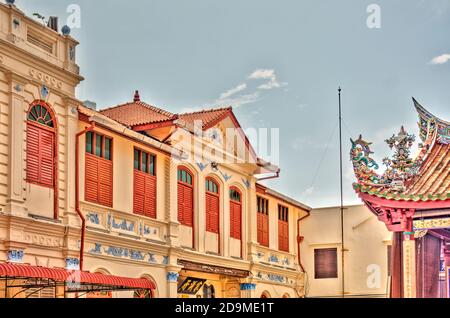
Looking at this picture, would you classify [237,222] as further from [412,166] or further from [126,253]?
[412,166]

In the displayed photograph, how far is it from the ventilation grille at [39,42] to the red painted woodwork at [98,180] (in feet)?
8.99

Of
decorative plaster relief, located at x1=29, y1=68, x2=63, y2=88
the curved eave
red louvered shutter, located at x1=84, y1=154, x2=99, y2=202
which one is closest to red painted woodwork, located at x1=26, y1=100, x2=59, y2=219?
decorative plaster relief, located at x1=29, y1=68, x2=63, y2=88

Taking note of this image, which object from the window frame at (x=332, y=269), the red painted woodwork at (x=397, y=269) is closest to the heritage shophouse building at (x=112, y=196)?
the window frame at (x=332, y=269)

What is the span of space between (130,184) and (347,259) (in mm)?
13318

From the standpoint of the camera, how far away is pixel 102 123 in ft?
64.5

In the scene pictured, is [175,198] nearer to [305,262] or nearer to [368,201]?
[368,201]

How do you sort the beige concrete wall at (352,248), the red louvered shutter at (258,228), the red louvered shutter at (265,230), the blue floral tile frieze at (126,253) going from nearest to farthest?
the blue floral tile frieze at (126,253)
the red louvered shutter at (258,228)
the red louvered shutter at (265,230)
the beige concrete wall at (352,248)

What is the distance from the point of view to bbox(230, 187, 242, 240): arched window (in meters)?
26.5

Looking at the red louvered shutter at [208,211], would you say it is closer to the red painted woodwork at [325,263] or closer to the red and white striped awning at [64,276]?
the red and white striped awning at [64,276]

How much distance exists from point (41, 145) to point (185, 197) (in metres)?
6.75

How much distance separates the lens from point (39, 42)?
18328 millimetres

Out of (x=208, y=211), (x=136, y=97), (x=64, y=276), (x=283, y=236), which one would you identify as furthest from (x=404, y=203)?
(x=283, y=236)

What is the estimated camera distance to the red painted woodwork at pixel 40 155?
17.7 metres
